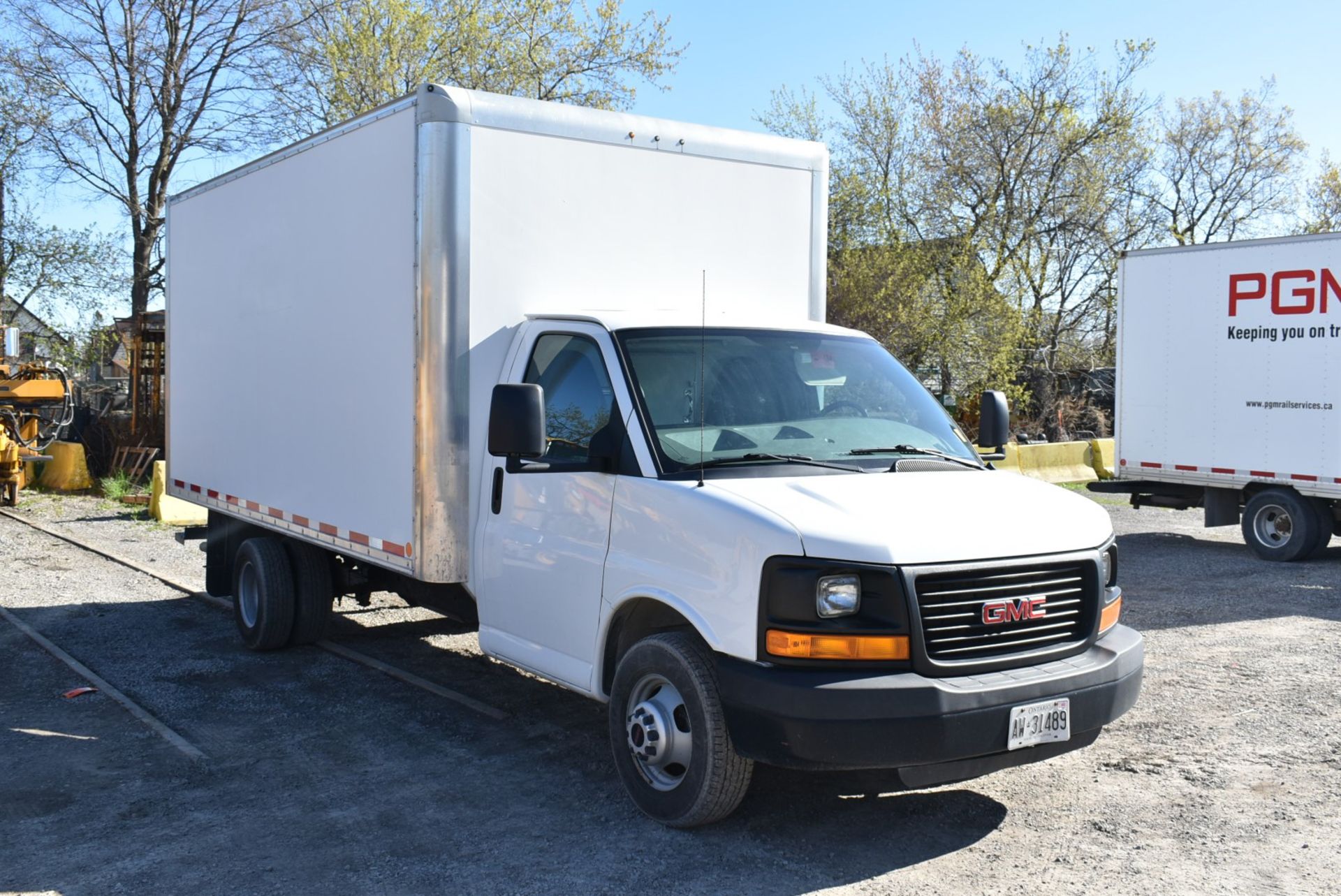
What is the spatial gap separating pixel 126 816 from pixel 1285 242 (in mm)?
12332

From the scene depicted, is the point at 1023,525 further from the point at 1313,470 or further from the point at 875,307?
the point at 875,307

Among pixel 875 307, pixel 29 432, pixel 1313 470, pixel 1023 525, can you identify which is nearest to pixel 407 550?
pixel 1023 525

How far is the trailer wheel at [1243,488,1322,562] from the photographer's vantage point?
12.9m

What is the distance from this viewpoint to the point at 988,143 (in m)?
26.6

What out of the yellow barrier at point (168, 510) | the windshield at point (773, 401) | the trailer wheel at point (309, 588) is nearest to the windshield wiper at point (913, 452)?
the windshield at point (773, 401)

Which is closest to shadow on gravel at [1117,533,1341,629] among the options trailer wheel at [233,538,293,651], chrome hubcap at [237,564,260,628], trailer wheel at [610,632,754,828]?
trailer wheel at [610,632,754,828]

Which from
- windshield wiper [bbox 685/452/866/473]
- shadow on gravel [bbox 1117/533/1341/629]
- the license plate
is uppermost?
windshield wiper [bbox 685/452/866/473]

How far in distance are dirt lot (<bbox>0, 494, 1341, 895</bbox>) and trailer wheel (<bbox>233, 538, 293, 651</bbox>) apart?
0.17 metres

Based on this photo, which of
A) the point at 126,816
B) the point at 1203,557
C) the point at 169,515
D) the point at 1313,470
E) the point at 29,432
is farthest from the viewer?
the point at 29,432

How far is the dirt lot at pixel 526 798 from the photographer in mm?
4602

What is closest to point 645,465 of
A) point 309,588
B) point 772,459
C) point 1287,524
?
point 772,459

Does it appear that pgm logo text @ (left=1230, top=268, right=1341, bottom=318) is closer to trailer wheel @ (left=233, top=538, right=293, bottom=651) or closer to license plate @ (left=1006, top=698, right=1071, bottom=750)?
license plate @ (left=1006, top=698, right=1071, bottom=750)

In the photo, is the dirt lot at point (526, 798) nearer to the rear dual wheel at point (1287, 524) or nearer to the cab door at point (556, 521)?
the cab door at point (556, 521)

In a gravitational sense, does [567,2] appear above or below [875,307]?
above
